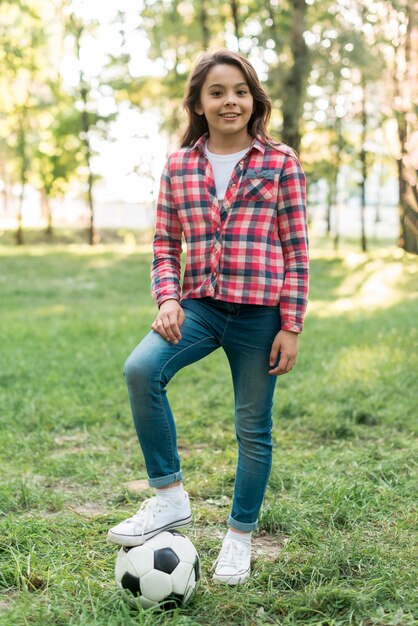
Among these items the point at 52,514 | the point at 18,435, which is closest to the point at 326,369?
the point at 18,435

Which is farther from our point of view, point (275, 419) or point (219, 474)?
point (275, 419)

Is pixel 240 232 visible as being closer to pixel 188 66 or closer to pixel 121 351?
pixel 121 351

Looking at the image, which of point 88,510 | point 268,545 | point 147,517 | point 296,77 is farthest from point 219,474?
point 296,77

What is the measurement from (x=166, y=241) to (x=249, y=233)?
0.38m

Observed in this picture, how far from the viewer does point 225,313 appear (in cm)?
284

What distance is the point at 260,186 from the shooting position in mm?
2820

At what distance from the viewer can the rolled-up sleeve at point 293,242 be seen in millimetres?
2816

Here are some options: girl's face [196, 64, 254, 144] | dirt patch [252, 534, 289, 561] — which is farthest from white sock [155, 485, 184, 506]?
girl's face [196, 64, 254, 144]

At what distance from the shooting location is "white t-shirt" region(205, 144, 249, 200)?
289 centimetres

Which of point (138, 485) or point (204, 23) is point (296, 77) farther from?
point (138, 485)

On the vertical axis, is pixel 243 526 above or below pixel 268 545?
above

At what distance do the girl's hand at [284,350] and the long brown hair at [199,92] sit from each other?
30.4 inches

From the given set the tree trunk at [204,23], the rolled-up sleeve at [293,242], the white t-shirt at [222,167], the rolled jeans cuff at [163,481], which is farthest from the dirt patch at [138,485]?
the tree trunk at [204,23]

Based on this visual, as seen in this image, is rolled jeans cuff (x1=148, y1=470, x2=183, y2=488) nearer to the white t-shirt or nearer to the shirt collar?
the white t-shirt
